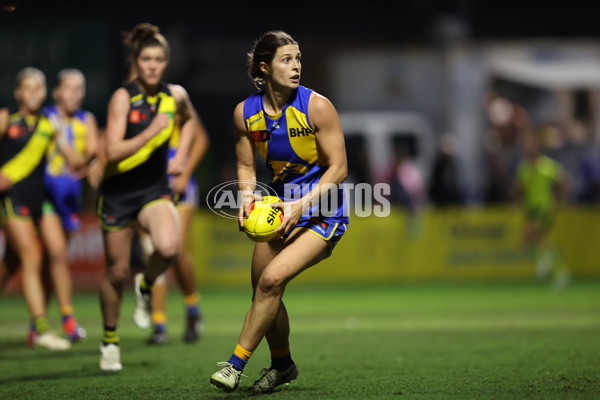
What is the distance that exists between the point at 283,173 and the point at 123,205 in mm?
1893

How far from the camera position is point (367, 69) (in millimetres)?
25000

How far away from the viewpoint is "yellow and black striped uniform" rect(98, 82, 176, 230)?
905 cm

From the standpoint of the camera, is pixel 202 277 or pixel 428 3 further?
pixel 428 3

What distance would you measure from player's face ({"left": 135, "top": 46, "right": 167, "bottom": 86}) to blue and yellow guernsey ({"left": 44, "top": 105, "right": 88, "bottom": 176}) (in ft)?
11.2

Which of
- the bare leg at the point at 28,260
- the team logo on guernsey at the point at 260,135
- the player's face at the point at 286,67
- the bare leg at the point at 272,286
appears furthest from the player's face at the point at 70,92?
the bare leg at the point at 272,286

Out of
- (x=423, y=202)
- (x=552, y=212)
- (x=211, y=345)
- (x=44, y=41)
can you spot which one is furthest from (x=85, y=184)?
(x=211, y=345)

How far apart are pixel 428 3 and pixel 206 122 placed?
6410mm

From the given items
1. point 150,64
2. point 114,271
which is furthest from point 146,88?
point 114,271

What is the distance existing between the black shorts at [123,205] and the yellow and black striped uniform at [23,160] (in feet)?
7.61

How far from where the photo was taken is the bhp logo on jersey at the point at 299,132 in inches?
293

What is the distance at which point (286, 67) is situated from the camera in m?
7.40

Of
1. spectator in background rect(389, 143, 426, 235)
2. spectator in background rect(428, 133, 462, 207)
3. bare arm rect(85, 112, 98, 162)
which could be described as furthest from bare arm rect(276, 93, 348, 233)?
spectator in background rect(428, 133, 462, 207)

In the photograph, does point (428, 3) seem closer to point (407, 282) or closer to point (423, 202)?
point (423, 202)

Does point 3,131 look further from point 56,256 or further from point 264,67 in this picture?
point 264,67
